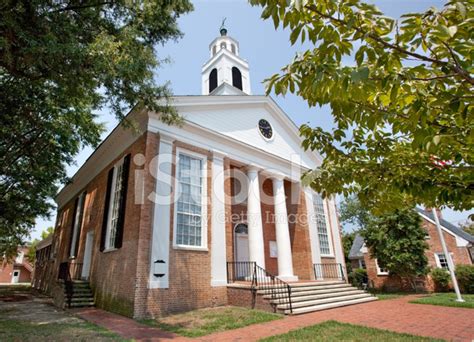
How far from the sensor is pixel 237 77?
18672 mm

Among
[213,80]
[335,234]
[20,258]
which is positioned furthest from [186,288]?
[20,258]

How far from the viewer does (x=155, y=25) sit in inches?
320

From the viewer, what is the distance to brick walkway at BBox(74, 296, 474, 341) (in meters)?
6.29

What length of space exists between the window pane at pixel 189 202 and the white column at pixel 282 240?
4547 mm

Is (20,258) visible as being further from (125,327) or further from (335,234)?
(125,327)

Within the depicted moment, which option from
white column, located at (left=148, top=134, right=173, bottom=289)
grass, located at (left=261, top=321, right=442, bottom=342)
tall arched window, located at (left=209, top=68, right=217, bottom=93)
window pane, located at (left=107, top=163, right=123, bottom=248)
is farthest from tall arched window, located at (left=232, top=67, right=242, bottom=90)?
grass, located at (left=261, top=321, right=442, bottom=342)

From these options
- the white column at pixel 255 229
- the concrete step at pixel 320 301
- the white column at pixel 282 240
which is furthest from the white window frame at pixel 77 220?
the concrete step at pixel 320 301

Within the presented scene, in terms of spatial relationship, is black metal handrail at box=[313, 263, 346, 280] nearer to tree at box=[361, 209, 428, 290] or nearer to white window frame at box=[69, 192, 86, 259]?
tree at box=[361, 209, 428, 290]

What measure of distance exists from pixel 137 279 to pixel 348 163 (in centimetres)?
762

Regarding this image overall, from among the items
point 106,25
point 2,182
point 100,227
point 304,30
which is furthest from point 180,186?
point 2,182

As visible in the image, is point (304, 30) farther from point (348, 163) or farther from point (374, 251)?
point (374, 251)

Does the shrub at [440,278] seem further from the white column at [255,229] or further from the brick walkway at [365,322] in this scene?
the white column at [255,229]

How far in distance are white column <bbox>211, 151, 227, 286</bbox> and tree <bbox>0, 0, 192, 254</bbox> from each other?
337cm

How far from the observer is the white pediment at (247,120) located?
39.9ft
